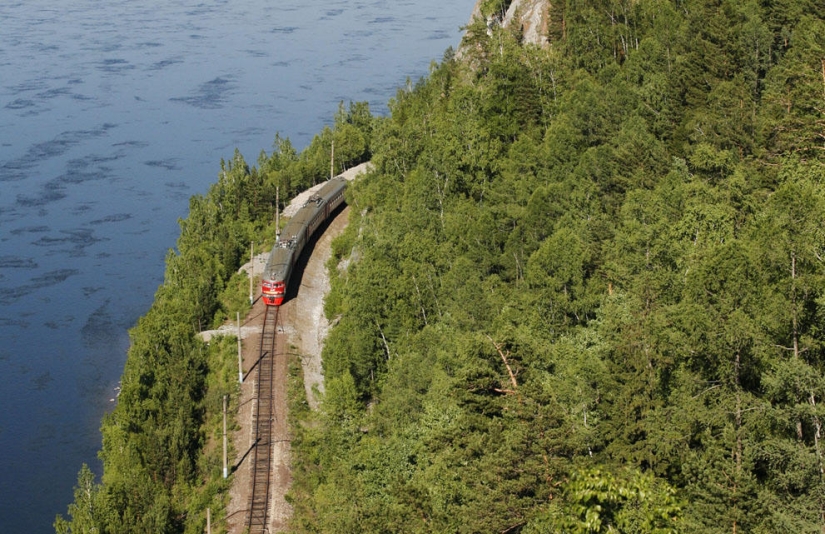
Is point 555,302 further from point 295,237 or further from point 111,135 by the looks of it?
point 111,135

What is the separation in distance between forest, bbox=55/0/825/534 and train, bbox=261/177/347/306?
2.69 metres

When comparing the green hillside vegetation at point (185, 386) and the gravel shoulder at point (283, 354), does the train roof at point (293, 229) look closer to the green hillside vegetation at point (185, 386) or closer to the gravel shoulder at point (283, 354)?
the gravel shoulder at point (283, 354)

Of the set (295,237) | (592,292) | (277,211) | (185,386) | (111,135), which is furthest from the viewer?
(111,135)

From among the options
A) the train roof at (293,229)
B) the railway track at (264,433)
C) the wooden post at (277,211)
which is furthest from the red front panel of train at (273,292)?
the wooden post at (277,211)

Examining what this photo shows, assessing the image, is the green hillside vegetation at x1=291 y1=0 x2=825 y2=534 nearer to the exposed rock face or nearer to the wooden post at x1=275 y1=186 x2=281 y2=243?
the exposed rock face

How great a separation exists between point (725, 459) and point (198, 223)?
2514 inches

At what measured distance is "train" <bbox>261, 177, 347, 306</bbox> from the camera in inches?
2800

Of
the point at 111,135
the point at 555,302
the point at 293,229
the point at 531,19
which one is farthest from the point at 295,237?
the point at 111,135

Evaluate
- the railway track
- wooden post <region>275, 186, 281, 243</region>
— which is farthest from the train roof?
the railway track

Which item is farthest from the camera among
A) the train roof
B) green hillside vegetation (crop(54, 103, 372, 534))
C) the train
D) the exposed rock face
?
the exposed rock face

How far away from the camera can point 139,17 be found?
545 ft

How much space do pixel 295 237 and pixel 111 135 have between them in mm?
47031

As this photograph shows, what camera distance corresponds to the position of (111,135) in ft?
375

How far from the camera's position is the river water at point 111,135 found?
238 ft
